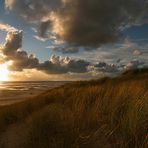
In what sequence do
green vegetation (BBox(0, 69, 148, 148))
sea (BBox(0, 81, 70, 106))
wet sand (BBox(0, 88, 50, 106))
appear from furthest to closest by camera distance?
1. sea (BBox(0, 81, 70, 106))
2. wet sand (BBox(0, 88, 50, 106))
3. green vegetation (BBox(0, 69, 148, 148))

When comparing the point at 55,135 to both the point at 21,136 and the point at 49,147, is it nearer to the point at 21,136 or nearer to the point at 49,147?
the point at 49,147

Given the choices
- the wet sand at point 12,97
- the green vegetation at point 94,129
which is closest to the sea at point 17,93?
the wet sand at point 12,97

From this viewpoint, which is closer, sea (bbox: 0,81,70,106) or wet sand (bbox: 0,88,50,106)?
wet sand (bbox: 0,88,50,106)

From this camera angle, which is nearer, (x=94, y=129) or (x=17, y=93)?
(x=94, y=129)

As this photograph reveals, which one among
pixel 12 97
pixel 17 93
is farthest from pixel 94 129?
pixel 17 93

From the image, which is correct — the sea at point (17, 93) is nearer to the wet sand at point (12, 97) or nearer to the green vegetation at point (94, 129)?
the wet sand at point (12, 97)

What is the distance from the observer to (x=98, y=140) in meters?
4.61

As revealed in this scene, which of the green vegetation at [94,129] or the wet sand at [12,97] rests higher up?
the green vegetation at [94,129]

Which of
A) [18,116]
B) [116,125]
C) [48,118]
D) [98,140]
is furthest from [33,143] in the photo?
[18,116]

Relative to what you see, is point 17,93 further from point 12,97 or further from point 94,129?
point 94,129

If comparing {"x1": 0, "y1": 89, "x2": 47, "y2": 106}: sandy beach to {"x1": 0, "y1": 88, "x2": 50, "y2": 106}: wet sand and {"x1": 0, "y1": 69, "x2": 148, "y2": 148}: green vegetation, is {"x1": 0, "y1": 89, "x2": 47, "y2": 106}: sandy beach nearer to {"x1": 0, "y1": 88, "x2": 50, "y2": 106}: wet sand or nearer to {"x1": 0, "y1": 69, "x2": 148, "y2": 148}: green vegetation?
{"x1": 0, "y1": 88, "x2": 50, "y2": 106}: wet sand

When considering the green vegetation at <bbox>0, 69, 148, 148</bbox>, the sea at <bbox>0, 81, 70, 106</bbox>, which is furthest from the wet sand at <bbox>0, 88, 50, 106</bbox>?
the green vegetation at <bbox>0, 69, 148, 148</bbox>

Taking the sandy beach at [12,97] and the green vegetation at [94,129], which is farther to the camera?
the sandy beach at [12,97]

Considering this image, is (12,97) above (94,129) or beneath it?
beneath
